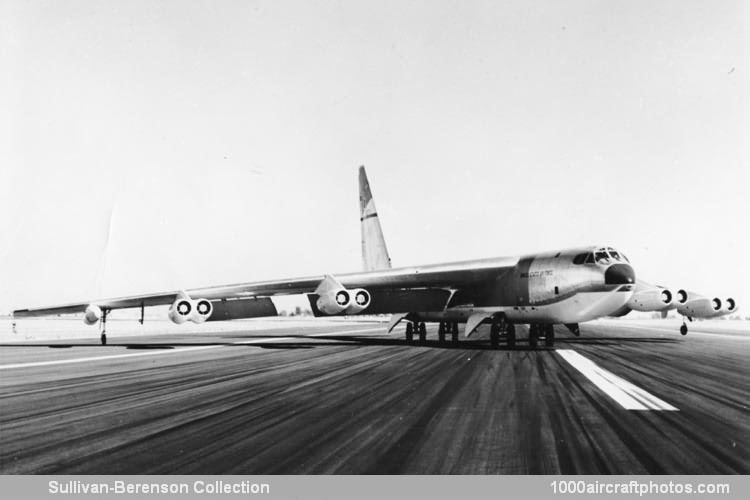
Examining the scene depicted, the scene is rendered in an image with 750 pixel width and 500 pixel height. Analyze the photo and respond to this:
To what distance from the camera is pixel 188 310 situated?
21375mm

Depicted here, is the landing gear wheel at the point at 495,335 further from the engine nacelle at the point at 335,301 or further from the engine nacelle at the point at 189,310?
the engine nacelle at the point at 189,310

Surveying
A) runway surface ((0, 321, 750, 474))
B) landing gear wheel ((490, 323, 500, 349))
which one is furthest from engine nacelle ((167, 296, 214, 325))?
landing gear wheel ((490, 323, 500, 349))

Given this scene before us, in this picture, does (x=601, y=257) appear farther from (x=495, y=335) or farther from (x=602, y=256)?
(x=495, y=335)

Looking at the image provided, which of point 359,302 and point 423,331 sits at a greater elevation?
point 359,302

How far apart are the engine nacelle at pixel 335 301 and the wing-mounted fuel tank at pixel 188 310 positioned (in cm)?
468

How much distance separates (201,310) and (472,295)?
1158 centimetres

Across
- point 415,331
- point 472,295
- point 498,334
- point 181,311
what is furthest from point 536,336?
point 181,311

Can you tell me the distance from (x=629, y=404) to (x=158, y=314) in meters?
128

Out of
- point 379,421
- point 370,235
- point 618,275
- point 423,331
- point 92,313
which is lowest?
point 423,331

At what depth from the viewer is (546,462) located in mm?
5312

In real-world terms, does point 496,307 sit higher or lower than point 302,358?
higher

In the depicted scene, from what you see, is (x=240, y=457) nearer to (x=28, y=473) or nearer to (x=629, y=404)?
(x=28, y=473)
